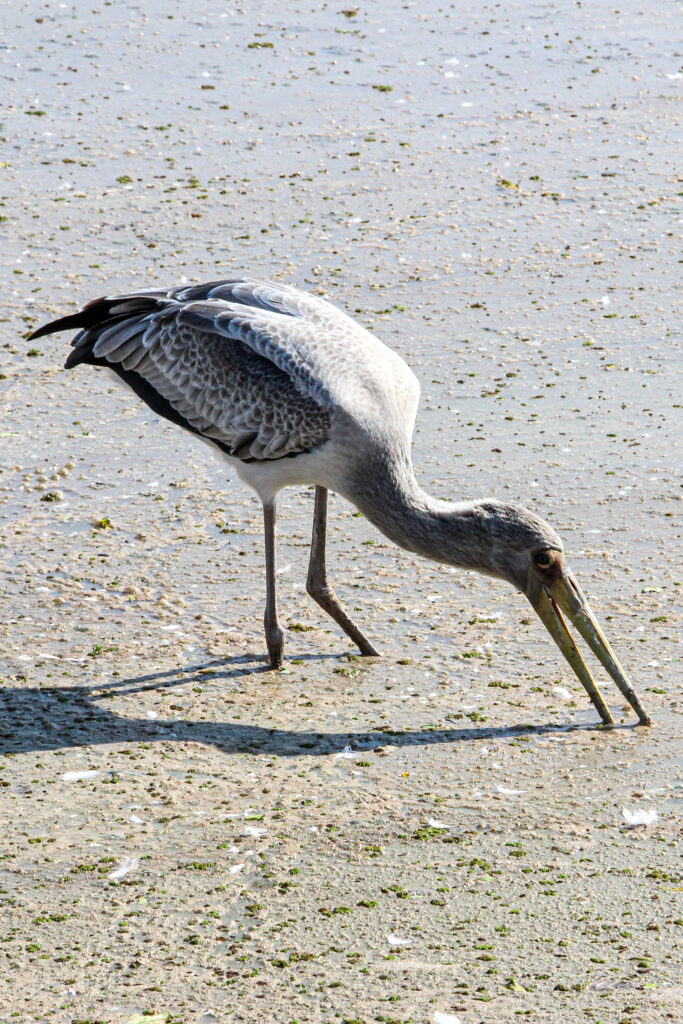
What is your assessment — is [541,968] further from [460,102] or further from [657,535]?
[460,102]

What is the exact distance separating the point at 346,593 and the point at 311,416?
119 centimetres

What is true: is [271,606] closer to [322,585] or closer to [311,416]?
[322,585]

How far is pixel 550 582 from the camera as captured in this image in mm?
5844

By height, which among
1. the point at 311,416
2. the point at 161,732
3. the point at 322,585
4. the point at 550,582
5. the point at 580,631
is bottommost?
the point at 161,732

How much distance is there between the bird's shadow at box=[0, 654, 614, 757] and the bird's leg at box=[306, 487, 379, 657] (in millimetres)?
601

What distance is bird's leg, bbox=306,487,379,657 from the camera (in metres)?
6.53

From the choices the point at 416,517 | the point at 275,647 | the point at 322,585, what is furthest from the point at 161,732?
the point at 416,517

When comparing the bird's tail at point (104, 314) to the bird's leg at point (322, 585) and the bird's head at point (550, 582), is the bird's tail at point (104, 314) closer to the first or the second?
the bird's leg at point (322, 585)

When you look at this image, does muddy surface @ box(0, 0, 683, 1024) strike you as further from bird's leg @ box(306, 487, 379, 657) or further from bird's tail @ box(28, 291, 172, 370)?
bird's tail @ box(28, 291, 172, 370)

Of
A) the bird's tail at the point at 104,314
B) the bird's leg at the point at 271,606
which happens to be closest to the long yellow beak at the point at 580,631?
the bird's leg at the point at 271,606

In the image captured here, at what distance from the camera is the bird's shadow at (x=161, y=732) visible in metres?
5.88

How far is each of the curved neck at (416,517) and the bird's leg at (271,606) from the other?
1.61 feet

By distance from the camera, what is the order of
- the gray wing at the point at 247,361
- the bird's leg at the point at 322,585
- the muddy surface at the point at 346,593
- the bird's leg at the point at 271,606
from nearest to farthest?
the muddy surface at the point at 346,593, the gray wing at the point at 247,361, the bird's leg at the point at 271,606, the bird's leg at the point at 322,585

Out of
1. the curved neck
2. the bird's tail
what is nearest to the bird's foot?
the curved neck
